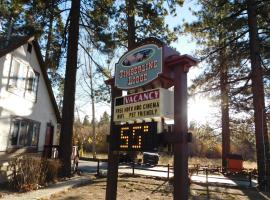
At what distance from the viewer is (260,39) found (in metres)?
19.5

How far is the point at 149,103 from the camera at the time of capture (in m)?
7.84

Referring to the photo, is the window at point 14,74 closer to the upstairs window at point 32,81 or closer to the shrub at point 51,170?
the upstairs window at point 32,81

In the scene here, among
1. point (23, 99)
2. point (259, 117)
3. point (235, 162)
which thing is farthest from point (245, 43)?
point (23, 99)

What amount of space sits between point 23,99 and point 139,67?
943 centimetres

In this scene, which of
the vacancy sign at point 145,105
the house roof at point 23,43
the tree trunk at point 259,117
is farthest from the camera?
the tree trunk at point 259,117

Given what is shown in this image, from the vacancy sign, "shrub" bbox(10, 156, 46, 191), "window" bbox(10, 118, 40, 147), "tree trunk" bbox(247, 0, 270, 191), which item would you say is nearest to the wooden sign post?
the vacancy sign

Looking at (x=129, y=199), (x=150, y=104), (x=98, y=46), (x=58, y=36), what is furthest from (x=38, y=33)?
(x=150, y=104)

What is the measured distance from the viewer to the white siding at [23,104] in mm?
14039

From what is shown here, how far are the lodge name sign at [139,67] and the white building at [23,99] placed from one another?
721 cm

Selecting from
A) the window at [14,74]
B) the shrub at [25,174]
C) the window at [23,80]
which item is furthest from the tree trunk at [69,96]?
the shrub at [25,174]

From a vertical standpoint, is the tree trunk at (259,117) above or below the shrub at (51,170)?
above

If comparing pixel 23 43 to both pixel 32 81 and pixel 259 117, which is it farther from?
pixel 259 117

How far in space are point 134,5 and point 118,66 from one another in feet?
31.5

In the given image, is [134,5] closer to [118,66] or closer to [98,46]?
[98,46]
